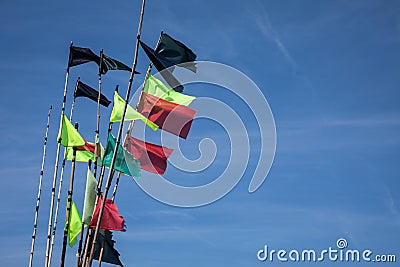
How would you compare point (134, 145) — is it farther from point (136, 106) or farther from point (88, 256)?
point (88, 256)

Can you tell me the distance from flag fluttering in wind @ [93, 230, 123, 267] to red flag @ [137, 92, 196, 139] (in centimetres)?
476

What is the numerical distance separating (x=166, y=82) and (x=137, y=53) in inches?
79.2

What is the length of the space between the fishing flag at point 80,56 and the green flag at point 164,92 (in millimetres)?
2246

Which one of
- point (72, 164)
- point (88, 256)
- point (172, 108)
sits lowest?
point (88, 256)

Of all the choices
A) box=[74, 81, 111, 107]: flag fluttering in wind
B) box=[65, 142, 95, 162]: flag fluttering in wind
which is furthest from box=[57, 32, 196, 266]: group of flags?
box=[74, 81, 111, 107]: flag fluttering in wind

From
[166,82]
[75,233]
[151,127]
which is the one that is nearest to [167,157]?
[151,127]

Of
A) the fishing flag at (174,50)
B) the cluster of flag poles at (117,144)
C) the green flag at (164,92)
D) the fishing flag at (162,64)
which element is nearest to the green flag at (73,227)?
the cluster of flag poles at (117,144)

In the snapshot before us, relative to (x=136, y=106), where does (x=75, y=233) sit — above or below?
below

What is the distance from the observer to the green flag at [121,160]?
25250mm

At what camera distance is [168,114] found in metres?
25.9

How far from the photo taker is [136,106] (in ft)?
87.5

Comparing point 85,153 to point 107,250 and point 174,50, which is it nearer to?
point 107,250

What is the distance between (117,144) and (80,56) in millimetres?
4934

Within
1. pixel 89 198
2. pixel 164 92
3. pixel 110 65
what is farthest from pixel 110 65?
pixel 89 198
